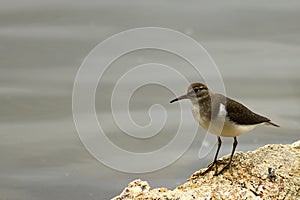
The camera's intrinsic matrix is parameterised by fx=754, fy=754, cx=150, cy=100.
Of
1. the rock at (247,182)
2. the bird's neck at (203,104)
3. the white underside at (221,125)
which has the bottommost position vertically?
the rock at (247,182)

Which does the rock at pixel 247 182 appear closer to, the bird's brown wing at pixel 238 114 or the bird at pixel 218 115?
the bird at pixel 218 115

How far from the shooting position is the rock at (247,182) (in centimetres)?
518

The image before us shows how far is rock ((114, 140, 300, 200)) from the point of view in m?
5.18

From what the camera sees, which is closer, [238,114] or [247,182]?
[247,182]

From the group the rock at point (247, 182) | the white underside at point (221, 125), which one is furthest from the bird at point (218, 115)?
the rock at point (247, 182)

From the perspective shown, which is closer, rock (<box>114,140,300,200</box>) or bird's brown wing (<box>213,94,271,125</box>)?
rock (<box>114,140,300,200</box>)

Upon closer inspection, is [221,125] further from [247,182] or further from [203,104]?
[247,182]

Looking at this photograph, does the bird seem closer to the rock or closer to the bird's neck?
the bird's neck

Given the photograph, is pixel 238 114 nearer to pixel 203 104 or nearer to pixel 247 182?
pixel 203 104

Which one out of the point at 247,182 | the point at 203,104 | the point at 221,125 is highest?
the point at 203,104

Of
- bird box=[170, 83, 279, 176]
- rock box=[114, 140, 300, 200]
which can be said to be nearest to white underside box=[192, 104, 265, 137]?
bird box=[170, 83, 279, 176]

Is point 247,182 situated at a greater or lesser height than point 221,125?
lesser

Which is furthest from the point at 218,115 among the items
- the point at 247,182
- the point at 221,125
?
the point at 247,182

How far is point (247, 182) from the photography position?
5344 millimetres
